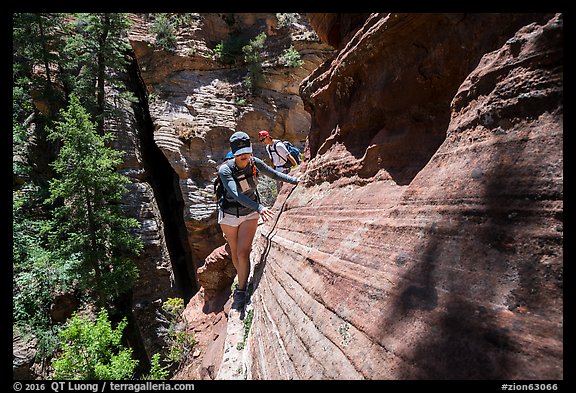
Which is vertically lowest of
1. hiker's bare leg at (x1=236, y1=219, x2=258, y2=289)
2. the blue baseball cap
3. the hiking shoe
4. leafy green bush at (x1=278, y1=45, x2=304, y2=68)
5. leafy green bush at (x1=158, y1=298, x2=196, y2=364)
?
leafy green bush at (x1=158, y1=298, x2=196, y2=364)

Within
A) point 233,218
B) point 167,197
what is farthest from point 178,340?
point 167,197

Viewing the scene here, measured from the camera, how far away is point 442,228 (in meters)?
1.56

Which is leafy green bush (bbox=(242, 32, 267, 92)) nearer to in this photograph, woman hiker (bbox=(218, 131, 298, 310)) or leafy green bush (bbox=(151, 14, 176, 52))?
leafy green bush (bbox=(151, 14, 176, 52))

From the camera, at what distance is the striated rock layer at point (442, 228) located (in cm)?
117

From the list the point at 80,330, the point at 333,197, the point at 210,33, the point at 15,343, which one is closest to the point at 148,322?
the point at 15,343

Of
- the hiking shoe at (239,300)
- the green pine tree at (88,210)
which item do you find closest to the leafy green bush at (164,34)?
the green pine tree at (88,210)

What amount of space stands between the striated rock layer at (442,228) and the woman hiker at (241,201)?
3.64ft

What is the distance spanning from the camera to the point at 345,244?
2236mm

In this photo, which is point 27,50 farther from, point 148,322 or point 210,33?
point 148,322

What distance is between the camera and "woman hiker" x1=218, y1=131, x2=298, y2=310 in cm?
354

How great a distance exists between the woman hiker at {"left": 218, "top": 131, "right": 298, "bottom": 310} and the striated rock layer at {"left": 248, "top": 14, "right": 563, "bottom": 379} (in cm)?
111

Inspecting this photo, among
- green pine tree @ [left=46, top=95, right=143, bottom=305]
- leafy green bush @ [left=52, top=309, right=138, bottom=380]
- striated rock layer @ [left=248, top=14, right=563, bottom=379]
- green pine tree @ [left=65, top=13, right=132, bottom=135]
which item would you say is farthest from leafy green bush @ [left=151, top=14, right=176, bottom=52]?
striated rock layer @ [left=248, top=14, right=563, bottom=379]

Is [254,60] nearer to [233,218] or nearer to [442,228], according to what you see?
[233,218]
